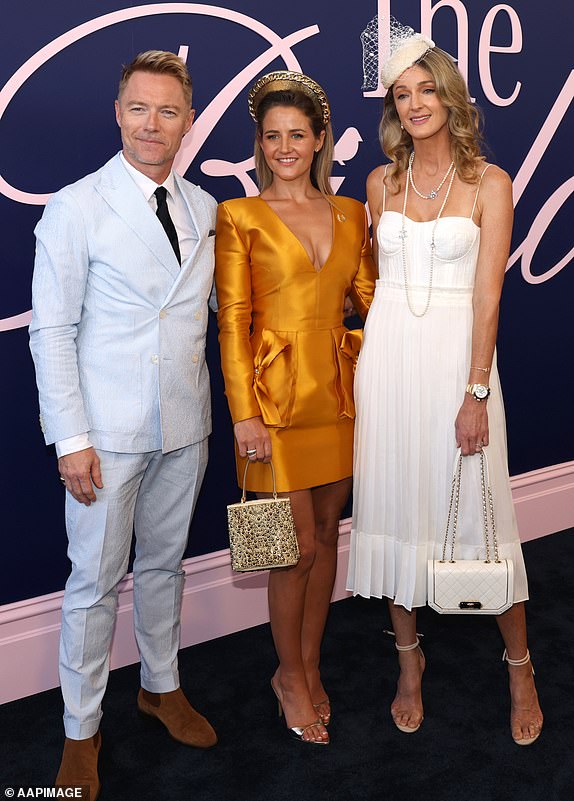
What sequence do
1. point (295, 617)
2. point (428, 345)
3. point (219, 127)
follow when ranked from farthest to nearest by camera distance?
point (219, 127) → point (295, 617) → point (428, 345)

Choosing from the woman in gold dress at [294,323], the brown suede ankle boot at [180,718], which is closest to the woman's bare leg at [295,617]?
the woman in gold dress at [294,323]

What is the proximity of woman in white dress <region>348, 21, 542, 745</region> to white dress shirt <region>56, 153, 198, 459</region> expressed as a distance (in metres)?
0.59

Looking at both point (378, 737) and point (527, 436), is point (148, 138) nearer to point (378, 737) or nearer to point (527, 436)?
point (378, 737)

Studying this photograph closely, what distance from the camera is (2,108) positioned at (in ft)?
8.71

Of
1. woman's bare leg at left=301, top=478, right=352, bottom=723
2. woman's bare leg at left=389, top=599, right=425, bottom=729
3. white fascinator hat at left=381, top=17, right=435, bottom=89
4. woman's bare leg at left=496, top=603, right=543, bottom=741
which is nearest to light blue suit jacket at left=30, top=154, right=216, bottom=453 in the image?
woman's bare leg at left=301, top=478, right=352, bottom=723

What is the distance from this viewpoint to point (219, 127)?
3.08 meters

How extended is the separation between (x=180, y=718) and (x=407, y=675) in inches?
29.0

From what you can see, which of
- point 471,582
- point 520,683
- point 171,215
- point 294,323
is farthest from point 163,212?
point 520,683

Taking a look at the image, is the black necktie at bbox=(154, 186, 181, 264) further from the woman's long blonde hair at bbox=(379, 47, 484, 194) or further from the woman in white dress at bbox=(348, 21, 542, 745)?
the woman's long blonde hair at bbox=(379, 47, 484, 194)

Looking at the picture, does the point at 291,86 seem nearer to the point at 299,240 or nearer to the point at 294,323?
the point at 299,240

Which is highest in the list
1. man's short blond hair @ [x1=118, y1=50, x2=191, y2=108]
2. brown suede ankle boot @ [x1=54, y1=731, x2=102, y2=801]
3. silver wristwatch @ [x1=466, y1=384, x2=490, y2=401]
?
man's short blond hair @ [x1=118, y1=50, x2=191, y2=108]

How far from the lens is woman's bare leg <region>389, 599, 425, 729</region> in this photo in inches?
110

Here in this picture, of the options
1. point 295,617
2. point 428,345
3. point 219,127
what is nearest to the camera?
point 428,345
